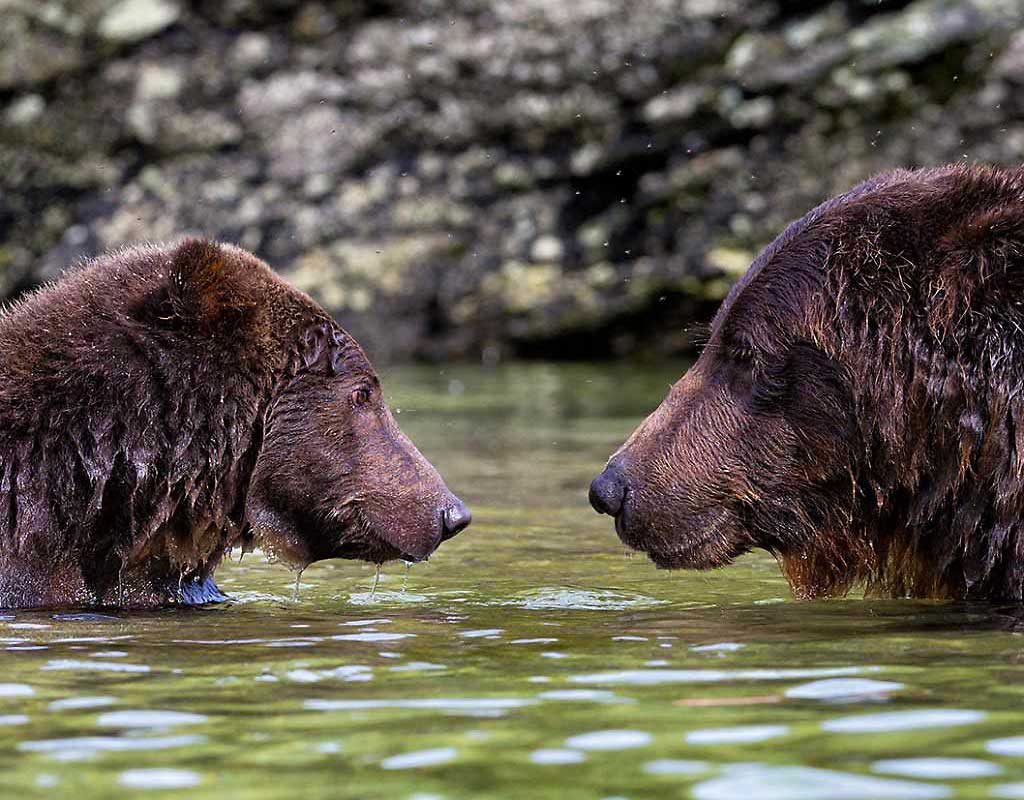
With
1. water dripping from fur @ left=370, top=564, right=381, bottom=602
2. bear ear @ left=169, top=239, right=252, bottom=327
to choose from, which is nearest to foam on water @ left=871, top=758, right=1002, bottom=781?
water dripping from fur @ left=370, top=564, right=381, bottom=602

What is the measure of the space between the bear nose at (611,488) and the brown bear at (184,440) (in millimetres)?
786

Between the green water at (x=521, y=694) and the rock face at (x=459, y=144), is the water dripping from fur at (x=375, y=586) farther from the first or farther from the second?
the rock face at (x=459, y=144)

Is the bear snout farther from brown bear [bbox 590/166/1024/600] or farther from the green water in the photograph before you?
the green water

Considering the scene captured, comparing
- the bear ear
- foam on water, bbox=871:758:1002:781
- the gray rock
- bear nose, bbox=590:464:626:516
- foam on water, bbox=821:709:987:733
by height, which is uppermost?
the gray rock

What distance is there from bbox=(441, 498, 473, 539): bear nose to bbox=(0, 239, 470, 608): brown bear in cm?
1

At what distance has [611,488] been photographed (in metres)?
6.45

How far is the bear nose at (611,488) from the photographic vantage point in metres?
6.45

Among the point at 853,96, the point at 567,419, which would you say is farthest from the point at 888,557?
the point at 853,96

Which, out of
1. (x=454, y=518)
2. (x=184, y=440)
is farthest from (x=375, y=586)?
(x=184, y=440)

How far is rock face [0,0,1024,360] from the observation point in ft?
53.4

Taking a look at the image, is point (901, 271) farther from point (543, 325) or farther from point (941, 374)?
point (543, 325)

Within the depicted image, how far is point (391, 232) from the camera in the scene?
1738 centimetres

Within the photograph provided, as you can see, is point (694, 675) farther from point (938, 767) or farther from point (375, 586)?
point (375, 586)

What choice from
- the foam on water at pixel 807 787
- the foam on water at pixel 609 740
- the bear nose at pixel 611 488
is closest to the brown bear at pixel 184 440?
the bear nose at pixel 611 488
